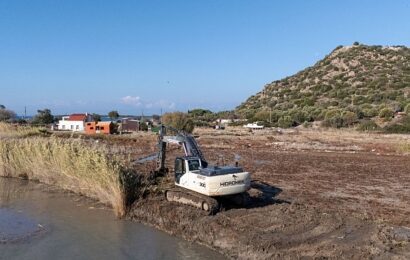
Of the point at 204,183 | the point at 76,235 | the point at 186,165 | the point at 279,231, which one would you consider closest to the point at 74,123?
the point at 186,165

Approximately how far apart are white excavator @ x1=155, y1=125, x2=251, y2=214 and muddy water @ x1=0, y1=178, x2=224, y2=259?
1301mm

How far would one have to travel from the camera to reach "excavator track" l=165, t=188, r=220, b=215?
1292 centimetres

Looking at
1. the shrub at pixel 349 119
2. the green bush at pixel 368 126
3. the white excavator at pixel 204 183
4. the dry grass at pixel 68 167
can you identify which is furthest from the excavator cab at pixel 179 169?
the shrub at pixel 349 119

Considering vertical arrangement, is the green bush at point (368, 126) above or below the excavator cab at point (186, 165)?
above

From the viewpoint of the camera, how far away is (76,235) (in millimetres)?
13047

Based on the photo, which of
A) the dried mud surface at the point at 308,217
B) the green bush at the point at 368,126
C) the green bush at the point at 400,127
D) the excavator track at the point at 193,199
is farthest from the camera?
the green bush at the point at 368,126

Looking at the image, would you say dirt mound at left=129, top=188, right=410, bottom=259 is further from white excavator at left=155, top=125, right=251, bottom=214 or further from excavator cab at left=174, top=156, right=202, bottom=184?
excavator cab at left=174, top=156, right=202, bottom=184

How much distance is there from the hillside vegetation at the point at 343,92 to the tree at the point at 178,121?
1487 cm

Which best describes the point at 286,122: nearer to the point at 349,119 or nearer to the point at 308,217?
the point at 349,119

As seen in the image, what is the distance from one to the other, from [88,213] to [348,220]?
8.10 meters

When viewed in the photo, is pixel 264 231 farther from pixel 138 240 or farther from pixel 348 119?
pixel 348 119

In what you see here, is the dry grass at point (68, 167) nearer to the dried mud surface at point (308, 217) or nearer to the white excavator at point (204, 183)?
the dried mud surface at point (308, 217)

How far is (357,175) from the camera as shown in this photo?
21.8 metres

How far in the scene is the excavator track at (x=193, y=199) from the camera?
42.4ft
